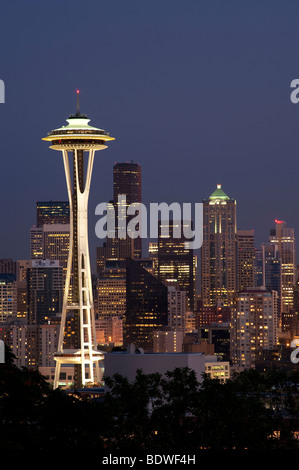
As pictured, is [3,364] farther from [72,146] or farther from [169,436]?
[72,146]

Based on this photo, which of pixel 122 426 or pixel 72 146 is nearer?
pixel 122 426

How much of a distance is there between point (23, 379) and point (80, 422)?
8.21ft

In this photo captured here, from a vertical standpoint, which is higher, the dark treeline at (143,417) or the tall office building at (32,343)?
the tall office building at (32,343)

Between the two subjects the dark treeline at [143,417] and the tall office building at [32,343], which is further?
the tall office building at [32,343]

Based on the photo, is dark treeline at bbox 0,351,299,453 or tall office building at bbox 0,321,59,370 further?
tall office building at bbox 0,321,59,370

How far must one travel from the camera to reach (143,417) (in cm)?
4547

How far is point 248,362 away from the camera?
19100 cm

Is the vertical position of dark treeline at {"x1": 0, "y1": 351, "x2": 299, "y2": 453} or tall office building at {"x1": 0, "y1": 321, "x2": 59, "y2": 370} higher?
tall office building at {"x1": 0, "y1": 321, "x2": 59, "y2": 370}

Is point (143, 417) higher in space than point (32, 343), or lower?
lower

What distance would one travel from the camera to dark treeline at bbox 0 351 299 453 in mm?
37719

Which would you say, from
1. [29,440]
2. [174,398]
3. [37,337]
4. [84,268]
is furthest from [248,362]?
[29,440]

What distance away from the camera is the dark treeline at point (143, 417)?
37719 mm

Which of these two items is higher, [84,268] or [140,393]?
[84,268]

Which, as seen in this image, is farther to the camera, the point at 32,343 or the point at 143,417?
the point at 32,343
